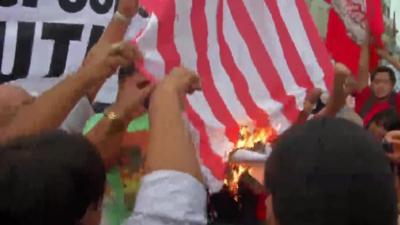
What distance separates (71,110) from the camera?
2.34 m

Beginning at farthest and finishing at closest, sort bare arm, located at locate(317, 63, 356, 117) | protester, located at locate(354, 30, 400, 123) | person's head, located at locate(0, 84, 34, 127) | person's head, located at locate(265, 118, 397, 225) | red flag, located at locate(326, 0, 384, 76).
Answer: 1. protester, located at locate(354, 30, 400, 123)
2. red flag, located at locate(326, 0, 384, 76)
3. bare arm, located at locate(317, 63, 356, 117)
4. person's head, located at locate(0, 84, 34, 127)
5. person's head, located at locate(265, 118, 397, 225)

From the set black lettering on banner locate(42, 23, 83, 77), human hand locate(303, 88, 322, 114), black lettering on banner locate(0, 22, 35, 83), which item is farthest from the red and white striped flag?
black lettering on banner locate(0, 22, 35, 83)

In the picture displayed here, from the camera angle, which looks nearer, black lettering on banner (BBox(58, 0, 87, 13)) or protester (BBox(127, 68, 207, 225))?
protester (BBox(127, 68, 207, 225))

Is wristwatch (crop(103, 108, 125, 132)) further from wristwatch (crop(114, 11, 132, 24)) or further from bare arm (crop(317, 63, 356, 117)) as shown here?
bare arm (crop(317, 63, 356, 117))

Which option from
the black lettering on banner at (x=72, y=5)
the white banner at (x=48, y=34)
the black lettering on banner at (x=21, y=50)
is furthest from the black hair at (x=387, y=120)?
the black lettering on banner at (x=21, y=50)

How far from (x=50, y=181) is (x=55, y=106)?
0.84 meters

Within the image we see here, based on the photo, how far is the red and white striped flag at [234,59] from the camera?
282 cm

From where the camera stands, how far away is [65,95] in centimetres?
226

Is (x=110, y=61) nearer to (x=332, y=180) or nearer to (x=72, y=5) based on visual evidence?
(x=72, y=5)

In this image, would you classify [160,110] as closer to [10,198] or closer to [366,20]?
[10,198]

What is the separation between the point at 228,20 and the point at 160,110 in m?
1.51

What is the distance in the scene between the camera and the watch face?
13.3 ft

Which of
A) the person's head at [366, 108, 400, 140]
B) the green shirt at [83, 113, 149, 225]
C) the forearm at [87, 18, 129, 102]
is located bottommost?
the person's head at [366, 108, 400, 140]

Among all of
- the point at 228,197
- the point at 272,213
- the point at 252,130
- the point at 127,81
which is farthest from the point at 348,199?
the point at 228,197
